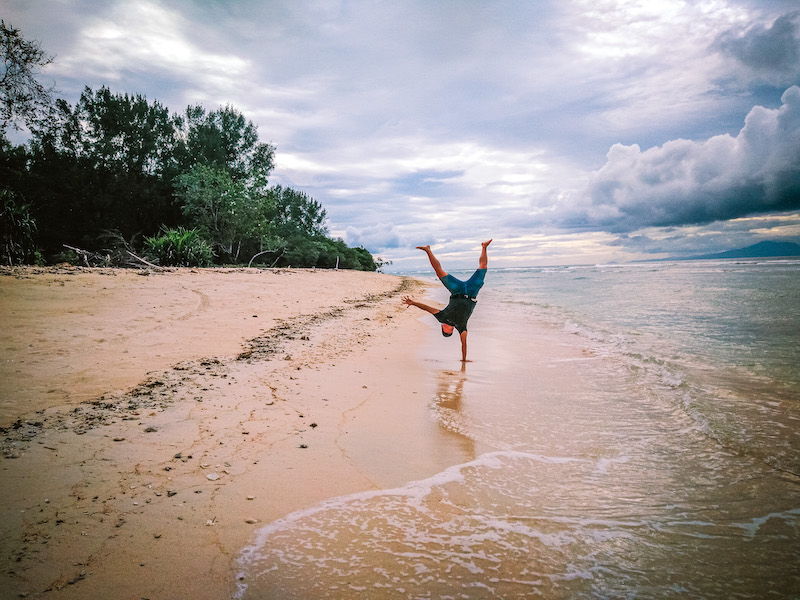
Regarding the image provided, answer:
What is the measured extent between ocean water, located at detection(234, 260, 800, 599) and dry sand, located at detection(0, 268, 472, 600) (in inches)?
10.8

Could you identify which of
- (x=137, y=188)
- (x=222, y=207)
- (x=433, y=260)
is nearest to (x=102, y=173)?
(x=137, y=188)

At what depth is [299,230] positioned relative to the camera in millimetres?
35531

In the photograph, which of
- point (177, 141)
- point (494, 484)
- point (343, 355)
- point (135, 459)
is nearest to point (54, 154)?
point (177, 141)

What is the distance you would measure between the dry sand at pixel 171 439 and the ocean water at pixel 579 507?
10.8 inches

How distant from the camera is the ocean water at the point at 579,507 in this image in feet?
6.37

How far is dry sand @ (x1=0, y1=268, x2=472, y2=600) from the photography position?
6.22 feet

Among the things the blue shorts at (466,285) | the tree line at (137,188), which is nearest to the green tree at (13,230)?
the tree line at (137,188)

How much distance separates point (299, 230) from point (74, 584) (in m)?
35.6

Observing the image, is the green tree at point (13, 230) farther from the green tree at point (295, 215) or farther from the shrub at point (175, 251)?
the green tree at point (295, 215)

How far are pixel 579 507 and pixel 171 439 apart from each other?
309 cm

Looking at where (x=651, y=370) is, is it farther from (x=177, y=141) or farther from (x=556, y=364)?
(x=177, y=141)

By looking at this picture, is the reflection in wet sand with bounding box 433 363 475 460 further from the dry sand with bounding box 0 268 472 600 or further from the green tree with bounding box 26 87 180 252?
the green tree with bounding box 26 87 180 252

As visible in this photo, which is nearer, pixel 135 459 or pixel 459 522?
pixel 459 522

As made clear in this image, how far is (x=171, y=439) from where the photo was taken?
3045 millimetres
